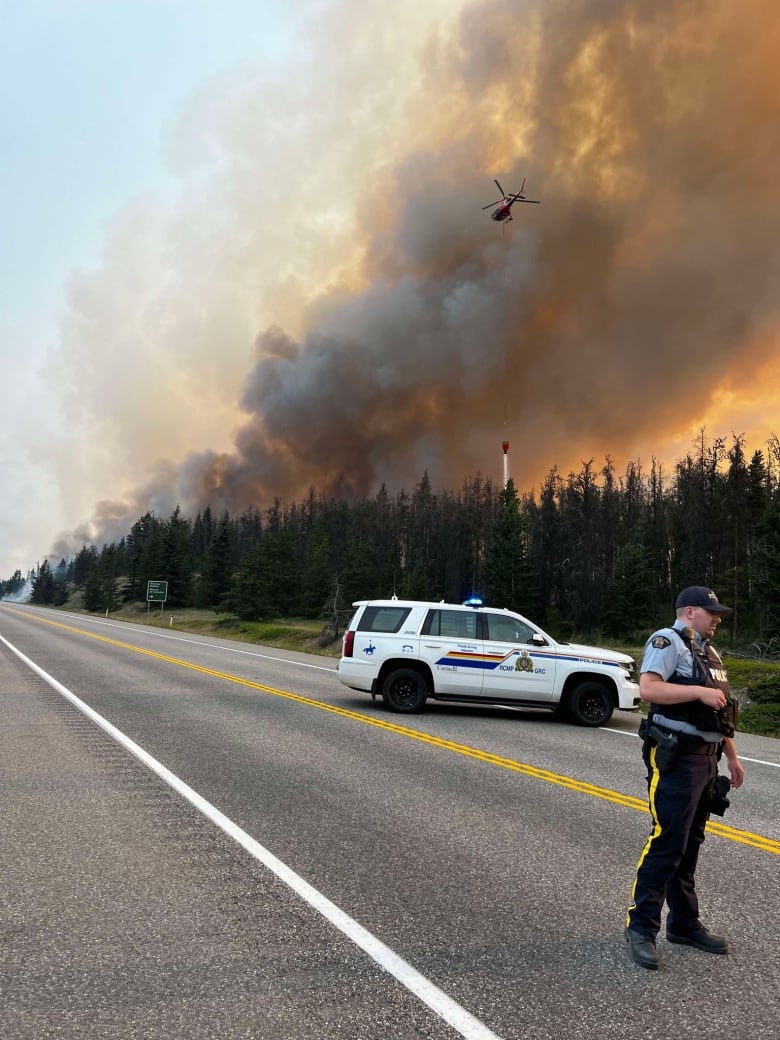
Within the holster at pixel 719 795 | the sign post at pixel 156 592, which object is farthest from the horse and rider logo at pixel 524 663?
the sign post at pixel 156 592

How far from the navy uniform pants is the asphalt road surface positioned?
20cm

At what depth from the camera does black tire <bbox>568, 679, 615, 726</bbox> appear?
11836mm

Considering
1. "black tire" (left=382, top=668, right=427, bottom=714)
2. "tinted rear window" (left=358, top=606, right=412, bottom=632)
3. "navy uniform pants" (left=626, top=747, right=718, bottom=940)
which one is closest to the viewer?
"navy uniform pants" (left=626, top=747, right=718, bottom=940)

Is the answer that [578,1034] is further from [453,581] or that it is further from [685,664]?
[453,581]

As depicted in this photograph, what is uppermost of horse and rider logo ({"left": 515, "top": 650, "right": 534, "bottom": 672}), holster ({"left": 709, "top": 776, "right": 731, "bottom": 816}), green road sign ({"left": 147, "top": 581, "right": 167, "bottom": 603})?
green road sign ({"left": 147, "top": 581, "right": 167, "bottom": 603})

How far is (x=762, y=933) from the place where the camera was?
13.2ft

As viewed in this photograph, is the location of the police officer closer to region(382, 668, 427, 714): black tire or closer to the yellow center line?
the yellow center line

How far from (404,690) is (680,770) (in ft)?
29.1

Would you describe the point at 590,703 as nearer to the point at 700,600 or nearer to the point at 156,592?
the point at 700,600

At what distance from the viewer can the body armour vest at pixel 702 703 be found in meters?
3.82

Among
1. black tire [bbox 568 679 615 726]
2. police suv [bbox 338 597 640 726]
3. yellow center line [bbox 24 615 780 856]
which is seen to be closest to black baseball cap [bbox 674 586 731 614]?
yellow center line [bbox 24 615 780 856]

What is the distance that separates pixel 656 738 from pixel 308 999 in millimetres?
2264

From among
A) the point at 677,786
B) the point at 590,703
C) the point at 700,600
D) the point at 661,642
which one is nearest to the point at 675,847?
the point at 677,786

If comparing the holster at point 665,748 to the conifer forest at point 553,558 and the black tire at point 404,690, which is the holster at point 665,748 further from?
the conifer forest at point 553,558
